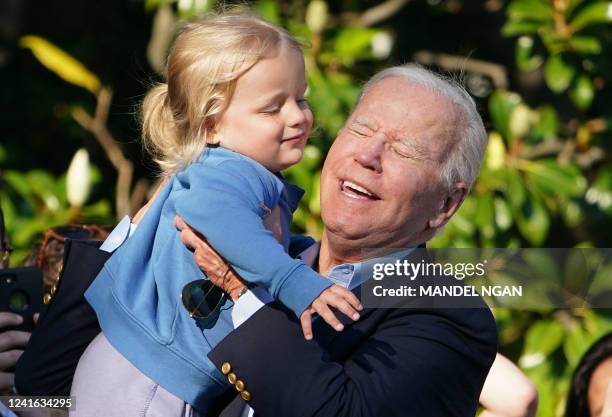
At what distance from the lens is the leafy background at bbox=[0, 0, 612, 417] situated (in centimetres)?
452

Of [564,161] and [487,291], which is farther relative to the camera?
[564,161]

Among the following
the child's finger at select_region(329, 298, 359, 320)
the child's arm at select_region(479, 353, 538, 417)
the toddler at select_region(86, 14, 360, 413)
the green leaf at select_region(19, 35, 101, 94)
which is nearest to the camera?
the child's finger at select_region(329, 298, 359, 320)

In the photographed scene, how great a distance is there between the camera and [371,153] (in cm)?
230

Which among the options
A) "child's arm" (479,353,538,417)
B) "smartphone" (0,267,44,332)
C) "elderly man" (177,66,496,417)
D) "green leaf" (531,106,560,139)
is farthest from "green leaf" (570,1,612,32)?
"smartphone" (0,267,44,332)

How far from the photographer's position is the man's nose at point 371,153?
2.29 m

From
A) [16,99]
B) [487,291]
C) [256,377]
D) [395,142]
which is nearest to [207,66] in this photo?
[395,142]

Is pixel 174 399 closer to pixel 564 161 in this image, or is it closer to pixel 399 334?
pixel 399 334

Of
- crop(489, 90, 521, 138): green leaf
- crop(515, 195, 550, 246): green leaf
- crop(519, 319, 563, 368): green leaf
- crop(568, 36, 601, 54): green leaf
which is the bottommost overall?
crop(519, 319, 563, 368): green leaf

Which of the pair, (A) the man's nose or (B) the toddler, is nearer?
(B) the toddler

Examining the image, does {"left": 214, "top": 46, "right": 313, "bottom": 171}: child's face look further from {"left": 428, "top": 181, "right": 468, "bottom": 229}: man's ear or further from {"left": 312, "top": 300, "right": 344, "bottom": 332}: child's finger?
{"left": 312, "top": 300, "right": 344, "bottom": 332}: child's finger

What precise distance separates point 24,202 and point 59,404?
256 centimetres

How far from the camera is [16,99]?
5.71 metres

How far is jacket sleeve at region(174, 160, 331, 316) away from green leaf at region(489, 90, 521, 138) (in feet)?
8.40

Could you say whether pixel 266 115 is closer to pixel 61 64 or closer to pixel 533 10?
pixel 533 10
